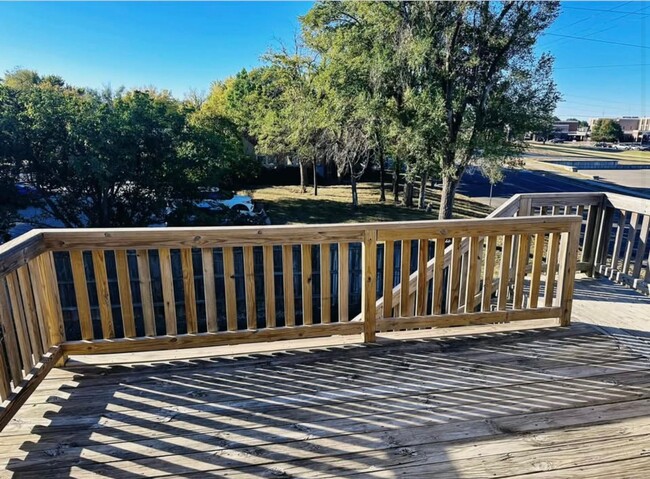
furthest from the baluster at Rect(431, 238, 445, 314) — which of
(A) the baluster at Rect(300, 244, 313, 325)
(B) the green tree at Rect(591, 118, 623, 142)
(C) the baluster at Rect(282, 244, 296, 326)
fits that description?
(B) the green tree at Rect(591, 118, 623, 142)

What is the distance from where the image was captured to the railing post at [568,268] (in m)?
2.68

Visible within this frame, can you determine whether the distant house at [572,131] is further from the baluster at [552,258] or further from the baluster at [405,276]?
the baluster at [405,276]

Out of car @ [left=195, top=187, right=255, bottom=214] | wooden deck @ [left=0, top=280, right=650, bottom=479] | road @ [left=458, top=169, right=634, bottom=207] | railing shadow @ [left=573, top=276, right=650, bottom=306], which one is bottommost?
road @ [left=458, top=169, right=634, bottom=207]

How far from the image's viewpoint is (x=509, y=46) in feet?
31.6

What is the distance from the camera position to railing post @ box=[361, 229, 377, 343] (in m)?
2.42

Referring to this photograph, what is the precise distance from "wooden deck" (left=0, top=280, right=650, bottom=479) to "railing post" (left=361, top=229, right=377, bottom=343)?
10 centimetres

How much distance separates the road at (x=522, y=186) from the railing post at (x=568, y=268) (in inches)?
681

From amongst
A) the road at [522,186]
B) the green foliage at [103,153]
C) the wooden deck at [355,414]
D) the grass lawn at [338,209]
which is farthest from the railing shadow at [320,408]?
the road at [522,186]

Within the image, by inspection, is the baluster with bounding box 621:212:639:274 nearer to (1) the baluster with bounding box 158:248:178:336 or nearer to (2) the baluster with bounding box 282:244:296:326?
(2) the baluster with bounding box 282:244:296:326

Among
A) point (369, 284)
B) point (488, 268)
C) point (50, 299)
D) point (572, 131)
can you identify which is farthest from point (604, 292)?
point (572, 131)

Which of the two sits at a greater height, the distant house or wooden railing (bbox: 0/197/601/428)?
the distant house

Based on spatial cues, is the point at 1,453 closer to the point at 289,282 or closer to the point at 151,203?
the point at 289,282

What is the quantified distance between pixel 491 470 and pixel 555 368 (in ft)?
3.42

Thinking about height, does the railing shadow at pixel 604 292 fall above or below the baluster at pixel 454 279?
below
